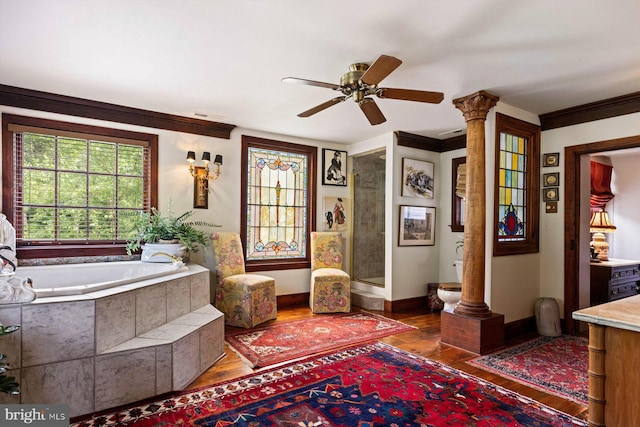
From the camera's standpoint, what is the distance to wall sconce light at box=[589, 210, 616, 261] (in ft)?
16.9

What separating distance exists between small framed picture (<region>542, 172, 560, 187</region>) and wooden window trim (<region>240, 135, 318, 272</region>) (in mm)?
2933

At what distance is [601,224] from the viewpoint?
18.2ft

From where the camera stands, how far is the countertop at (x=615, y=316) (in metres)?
1.66

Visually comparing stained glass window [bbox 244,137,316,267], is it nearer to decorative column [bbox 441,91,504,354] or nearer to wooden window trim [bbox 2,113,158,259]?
wooden window trim [bbox 2,113,158,259]

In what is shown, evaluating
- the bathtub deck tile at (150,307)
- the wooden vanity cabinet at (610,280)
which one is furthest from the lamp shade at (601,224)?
the bathtub deck tile at (150,307)

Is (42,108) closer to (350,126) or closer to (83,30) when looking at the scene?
(83,30)

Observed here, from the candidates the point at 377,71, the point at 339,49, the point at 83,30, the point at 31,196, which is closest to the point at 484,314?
the point at 377,71

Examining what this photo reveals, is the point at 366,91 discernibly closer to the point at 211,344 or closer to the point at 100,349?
the point at 211,344

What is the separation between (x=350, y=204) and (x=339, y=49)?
322 cm

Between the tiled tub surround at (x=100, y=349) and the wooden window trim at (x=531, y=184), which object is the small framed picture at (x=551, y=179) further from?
the tiled tub surround at (x=100, y=349)

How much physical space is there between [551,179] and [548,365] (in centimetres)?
207

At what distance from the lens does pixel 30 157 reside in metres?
3.46

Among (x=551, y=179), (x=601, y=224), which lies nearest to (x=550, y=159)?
(x=551, y=179)

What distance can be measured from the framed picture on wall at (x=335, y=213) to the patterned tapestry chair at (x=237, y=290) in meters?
1.45
